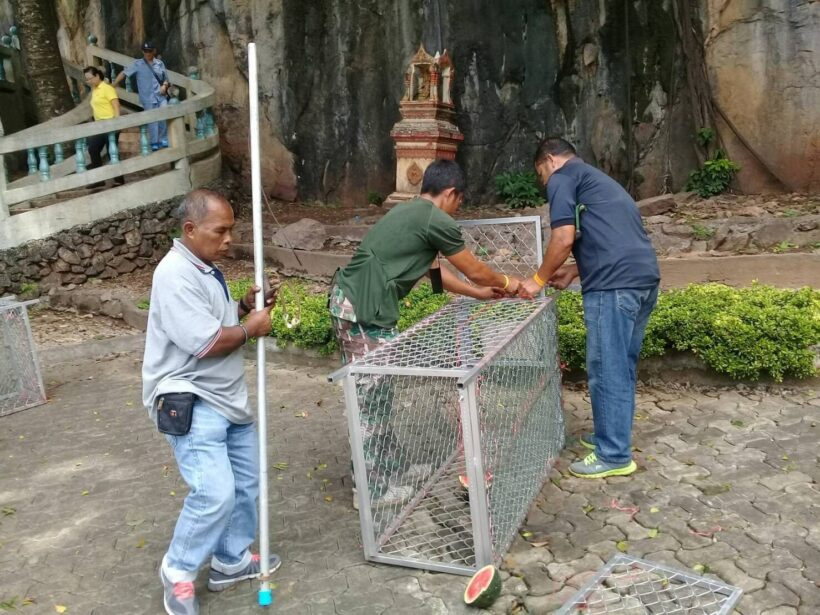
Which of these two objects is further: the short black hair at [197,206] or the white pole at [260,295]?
the white pole at [260,295]

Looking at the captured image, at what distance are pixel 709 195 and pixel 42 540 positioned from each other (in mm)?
9129

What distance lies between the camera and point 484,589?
2811mm

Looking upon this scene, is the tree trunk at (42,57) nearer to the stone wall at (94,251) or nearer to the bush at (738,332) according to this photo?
the stone wall at (94,251)

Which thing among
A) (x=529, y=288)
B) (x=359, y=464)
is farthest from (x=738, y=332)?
(x=359, y=464)

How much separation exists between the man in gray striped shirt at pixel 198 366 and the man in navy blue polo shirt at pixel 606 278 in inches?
73.3

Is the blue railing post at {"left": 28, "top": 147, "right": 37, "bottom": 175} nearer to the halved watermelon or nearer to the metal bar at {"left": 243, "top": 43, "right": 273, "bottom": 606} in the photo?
the metal bar at {"left": 243, "top": 43, "right": 273, "bottom": 606}

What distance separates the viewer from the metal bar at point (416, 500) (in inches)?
134

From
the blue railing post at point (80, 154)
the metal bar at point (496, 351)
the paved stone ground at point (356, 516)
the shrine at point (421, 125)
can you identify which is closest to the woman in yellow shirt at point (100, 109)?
the blue railing post at point (80, 154)

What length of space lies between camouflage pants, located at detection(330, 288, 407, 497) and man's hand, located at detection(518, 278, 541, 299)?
82 centimetres

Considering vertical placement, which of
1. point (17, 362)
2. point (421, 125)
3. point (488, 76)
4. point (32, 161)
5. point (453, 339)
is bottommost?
point (17, 362)

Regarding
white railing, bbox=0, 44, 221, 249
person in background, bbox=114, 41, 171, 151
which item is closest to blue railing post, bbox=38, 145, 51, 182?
white railing, bbox=0, 44, 221, 249

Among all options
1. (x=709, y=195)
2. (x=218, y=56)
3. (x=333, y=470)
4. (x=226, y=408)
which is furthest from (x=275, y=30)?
(x=226, y=408)

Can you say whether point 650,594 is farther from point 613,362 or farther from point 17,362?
point 17,362

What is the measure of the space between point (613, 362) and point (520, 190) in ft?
29.2
